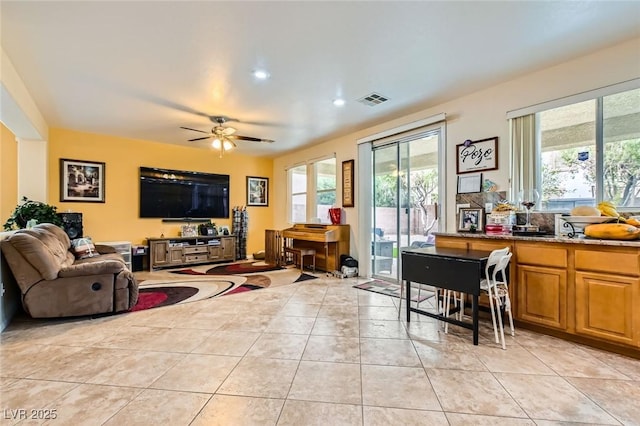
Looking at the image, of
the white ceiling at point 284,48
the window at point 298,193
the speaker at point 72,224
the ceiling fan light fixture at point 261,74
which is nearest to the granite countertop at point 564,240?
the white ceiling at point 284,48

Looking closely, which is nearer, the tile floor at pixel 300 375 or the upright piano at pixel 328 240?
the tile floor at pixel 300 375

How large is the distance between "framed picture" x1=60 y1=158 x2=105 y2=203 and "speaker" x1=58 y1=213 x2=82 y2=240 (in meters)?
0.42

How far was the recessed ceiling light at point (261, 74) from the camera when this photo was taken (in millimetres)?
3140

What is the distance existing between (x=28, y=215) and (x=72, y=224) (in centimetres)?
83

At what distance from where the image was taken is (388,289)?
172 inches

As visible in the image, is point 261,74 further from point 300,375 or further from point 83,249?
point 83,249

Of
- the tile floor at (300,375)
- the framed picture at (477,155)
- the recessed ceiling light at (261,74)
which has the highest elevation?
the recessed ceiling light at (261,74)

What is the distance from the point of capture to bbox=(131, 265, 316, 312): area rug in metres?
3.86

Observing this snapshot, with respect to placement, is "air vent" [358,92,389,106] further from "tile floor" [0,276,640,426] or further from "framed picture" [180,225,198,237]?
"framed picture" [180,225,198,237]

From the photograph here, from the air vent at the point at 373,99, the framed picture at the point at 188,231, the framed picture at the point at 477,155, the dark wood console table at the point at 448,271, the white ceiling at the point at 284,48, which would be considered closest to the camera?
the white ceiling at the point at 284,48

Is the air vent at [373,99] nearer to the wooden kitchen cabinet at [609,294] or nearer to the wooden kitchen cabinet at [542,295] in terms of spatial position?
the wooden kitchen cabinet at [542,295]

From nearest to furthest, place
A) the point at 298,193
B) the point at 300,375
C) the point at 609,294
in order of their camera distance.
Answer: the point at 300,375
the point at 609,294
the point at 298,193

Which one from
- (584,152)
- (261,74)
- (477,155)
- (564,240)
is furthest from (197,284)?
(584,152)

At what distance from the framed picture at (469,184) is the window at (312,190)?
2.68 metres
